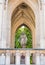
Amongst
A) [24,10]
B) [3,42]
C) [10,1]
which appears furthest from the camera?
[24,10]

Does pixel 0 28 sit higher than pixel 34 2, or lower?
lower

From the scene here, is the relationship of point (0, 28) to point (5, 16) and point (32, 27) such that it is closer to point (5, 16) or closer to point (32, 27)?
point (5, 16)

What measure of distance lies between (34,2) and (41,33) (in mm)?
2794

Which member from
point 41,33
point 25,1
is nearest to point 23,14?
point 25,1

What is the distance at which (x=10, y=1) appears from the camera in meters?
19.3

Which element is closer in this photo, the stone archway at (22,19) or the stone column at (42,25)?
the stone column at (42,25)

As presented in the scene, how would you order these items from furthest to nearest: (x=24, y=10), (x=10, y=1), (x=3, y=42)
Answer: (x=24, y=10)
(x=10, y=1)
(x=3, y=42)

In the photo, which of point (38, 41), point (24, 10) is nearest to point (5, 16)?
point (38, 41)

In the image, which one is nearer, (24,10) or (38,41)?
(38,41)

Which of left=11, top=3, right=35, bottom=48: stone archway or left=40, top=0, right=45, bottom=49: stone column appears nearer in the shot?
left=40, top=0, right=45, bottom=49: stone column

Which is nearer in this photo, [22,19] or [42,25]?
[42,25]

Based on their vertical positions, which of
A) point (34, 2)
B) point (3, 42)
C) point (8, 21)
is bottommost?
point (3, 42)

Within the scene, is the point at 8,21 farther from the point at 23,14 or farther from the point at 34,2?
the point at 23,14

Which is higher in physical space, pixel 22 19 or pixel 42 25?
pixel 22 19
